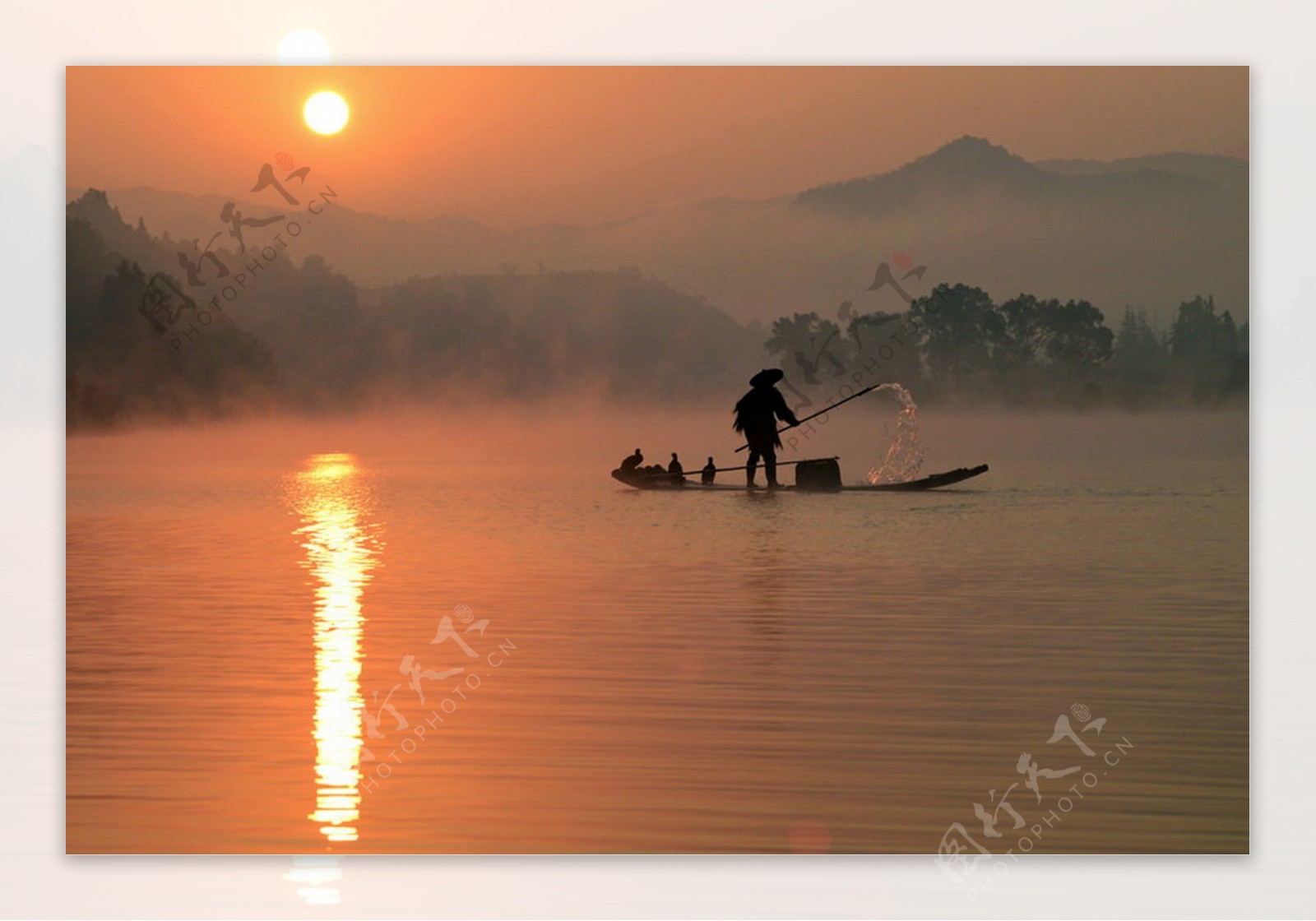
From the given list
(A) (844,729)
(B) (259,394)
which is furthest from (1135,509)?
(B) (259,394)

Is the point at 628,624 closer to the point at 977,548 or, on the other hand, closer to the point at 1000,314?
the point at 977,548

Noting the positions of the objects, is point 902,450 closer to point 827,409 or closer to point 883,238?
point 827,409

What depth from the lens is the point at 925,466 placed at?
657 cm

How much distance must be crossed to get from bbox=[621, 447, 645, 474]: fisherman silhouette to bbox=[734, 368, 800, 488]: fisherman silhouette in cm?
41

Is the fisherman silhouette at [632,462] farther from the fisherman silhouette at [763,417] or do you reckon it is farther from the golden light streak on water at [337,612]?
the golden light streak on water at [337,612]

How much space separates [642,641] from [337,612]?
1.09 meters

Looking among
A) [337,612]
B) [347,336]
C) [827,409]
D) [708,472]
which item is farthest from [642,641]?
[347,336]

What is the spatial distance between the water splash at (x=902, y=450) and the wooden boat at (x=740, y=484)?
35 millimetres

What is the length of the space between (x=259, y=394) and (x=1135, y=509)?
347 centimetres

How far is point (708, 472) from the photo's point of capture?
6.66m

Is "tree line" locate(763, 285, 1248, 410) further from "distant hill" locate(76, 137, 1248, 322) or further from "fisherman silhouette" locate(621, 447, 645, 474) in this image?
"fisherman silhouette" locate(621, 447, 645, 474)

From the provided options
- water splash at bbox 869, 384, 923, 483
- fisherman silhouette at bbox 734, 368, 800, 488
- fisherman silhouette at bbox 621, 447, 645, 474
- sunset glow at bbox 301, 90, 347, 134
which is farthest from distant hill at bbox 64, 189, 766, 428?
water splash at bbox 869, 384, 923, 483

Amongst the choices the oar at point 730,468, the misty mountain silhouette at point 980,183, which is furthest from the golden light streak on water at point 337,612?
the misty mountain silhouette at point 980,183

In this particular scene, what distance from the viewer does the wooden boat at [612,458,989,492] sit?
21.6ft
